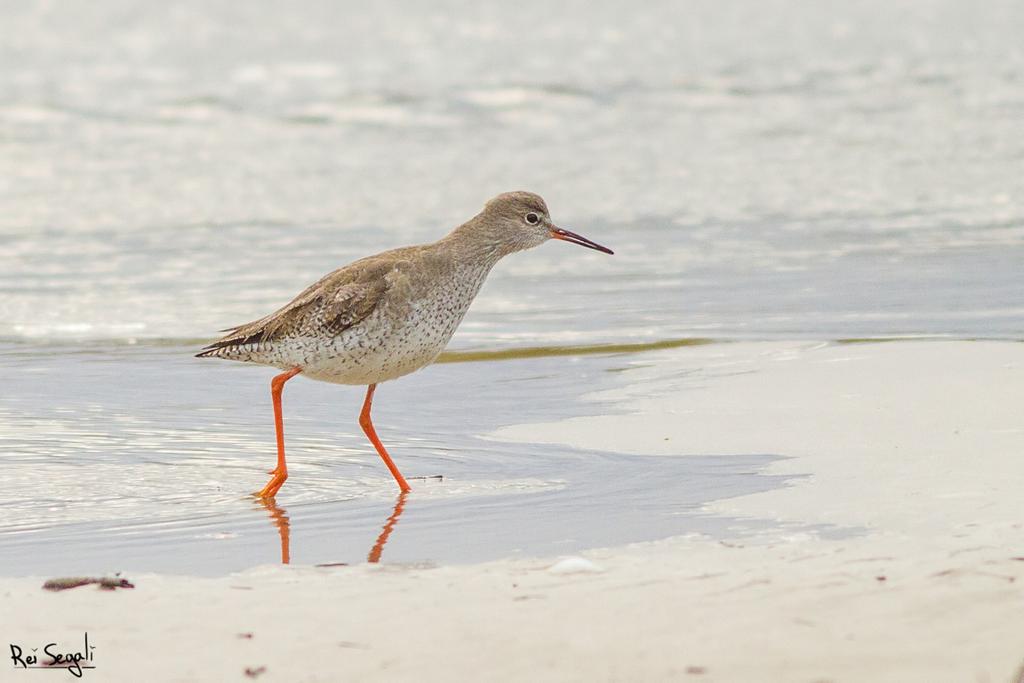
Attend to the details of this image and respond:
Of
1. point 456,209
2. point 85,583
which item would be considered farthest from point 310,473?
point 456,209

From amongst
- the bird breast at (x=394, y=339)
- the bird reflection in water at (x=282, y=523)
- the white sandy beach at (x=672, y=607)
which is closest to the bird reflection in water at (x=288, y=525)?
the bird reflection in water at (x=282, y=523)

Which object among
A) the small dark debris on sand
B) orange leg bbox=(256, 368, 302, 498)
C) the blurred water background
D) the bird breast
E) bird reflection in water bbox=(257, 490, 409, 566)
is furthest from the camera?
the bird breast

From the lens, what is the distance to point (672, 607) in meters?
4.45

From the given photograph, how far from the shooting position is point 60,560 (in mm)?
5391

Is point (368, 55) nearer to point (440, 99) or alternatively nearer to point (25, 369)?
point (440, 99)

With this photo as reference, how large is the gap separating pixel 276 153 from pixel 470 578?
43.5 ft

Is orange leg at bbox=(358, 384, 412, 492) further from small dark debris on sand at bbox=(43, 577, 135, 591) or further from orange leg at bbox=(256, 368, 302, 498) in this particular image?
small dark debris on sand at bbox=(43, 577, 135, 591)

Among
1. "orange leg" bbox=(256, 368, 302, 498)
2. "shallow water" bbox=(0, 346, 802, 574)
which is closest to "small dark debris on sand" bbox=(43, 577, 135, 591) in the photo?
"shallow water" bbox=(0, 346, 802, 574)

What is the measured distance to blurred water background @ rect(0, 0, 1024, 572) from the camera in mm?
6852

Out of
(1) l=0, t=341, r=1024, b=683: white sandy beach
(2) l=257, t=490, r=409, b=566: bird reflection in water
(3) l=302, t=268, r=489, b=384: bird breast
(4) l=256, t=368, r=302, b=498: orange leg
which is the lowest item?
(1) l=0, t=341, r=1024, b=683: white sandy beach

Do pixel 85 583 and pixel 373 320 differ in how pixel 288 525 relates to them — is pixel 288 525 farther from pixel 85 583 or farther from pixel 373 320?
pixel 373 320

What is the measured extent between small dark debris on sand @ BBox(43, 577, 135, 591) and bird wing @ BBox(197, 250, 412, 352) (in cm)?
228

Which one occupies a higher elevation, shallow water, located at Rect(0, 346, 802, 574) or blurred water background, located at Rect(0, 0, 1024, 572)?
blurred water background, located at Rect(0, 0, 1024, 572)

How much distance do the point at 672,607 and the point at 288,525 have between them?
1.97 metres
